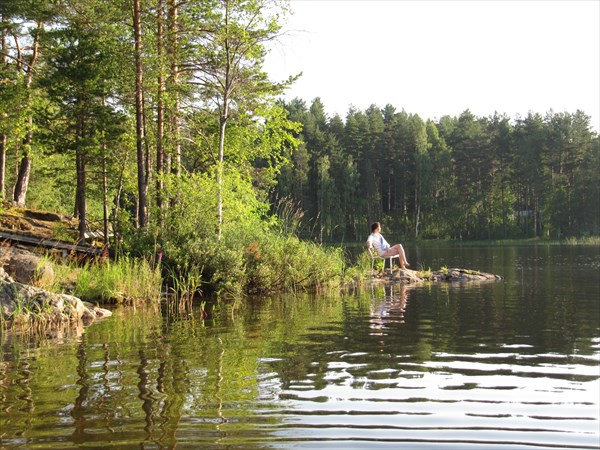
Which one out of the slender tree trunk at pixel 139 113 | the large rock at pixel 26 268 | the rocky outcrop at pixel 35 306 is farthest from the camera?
the slender tree trunk at pixel 139 113

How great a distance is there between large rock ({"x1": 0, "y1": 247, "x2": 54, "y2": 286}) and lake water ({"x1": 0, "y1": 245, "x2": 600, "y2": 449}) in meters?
3.31

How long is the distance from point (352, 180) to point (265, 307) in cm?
6570

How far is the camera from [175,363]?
278 inches

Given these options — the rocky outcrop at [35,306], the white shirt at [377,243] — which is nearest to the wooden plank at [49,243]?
the rocky outcrop at [35,306]

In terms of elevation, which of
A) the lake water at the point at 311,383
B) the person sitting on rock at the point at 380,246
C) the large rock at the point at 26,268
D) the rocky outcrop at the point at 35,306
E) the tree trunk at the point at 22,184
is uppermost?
the tree trunk at the point at 22,184

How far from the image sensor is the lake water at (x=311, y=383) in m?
4.46

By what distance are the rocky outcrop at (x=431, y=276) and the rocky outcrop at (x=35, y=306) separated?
10.9 meters

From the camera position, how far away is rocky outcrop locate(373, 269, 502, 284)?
19.9 meters

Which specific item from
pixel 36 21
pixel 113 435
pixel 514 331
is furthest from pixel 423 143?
pixel 113 435

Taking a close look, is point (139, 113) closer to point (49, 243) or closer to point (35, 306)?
point (49, 243)

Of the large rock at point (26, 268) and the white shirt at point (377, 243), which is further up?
the white shirt at point (377, 243)

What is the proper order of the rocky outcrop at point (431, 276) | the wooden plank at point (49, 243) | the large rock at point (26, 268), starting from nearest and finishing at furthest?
the large rock at point (26, 268)
the wooden plank at point (49, 243)
the rocky outcrop at point (431, 276)

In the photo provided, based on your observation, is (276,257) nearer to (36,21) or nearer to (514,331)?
(514,331)

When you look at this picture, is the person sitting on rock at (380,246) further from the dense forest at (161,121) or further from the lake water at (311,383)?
the lake water at (311,383)
